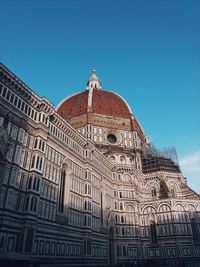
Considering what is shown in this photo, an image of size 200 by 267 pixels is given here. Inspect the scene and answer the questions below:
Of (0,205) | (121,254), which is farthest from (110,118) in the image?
(0,205)

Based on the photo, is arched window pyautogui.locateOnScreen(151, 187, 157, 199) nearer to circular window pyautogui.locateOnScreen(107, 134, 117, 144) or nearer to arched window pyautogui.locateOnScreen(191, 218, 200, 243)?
arched window pyautogui.locateOnScreen(191, 218, 200, 243)

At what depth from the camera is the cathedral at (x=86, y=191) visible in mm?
20578

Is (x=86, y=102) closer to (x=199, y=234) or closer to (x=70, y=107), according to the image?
(x=70, y=107)

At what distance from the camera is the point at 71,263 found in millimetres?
24875

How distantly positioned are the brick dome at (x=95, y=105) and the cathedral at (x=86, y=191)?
0.99 ft

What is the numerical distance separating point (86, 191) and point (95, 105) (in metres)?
26.9

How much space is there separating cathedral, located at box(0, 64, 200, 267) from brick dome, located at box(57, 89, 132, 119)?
0.30 metres

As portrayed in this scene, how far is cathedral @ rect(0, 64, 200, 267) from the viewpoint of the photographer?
20.6m

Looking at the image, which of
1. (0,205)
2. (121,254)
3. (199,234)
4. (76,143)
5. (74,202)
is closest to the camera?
(0,205)

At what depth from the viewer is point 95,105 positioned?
5434cm

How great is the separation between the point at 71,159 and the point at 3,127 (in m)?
10.9

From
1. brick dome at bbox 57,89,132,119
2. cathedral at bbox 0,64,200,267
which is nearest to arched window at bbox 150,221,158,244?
cathedral at bbox 0,64,200,267

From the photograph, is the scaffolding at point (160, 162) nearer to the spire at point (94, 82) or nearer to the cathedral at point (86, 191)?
the cathedral at point (86, 191)

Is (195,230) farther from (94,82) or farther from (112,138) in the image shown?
(94,82)
